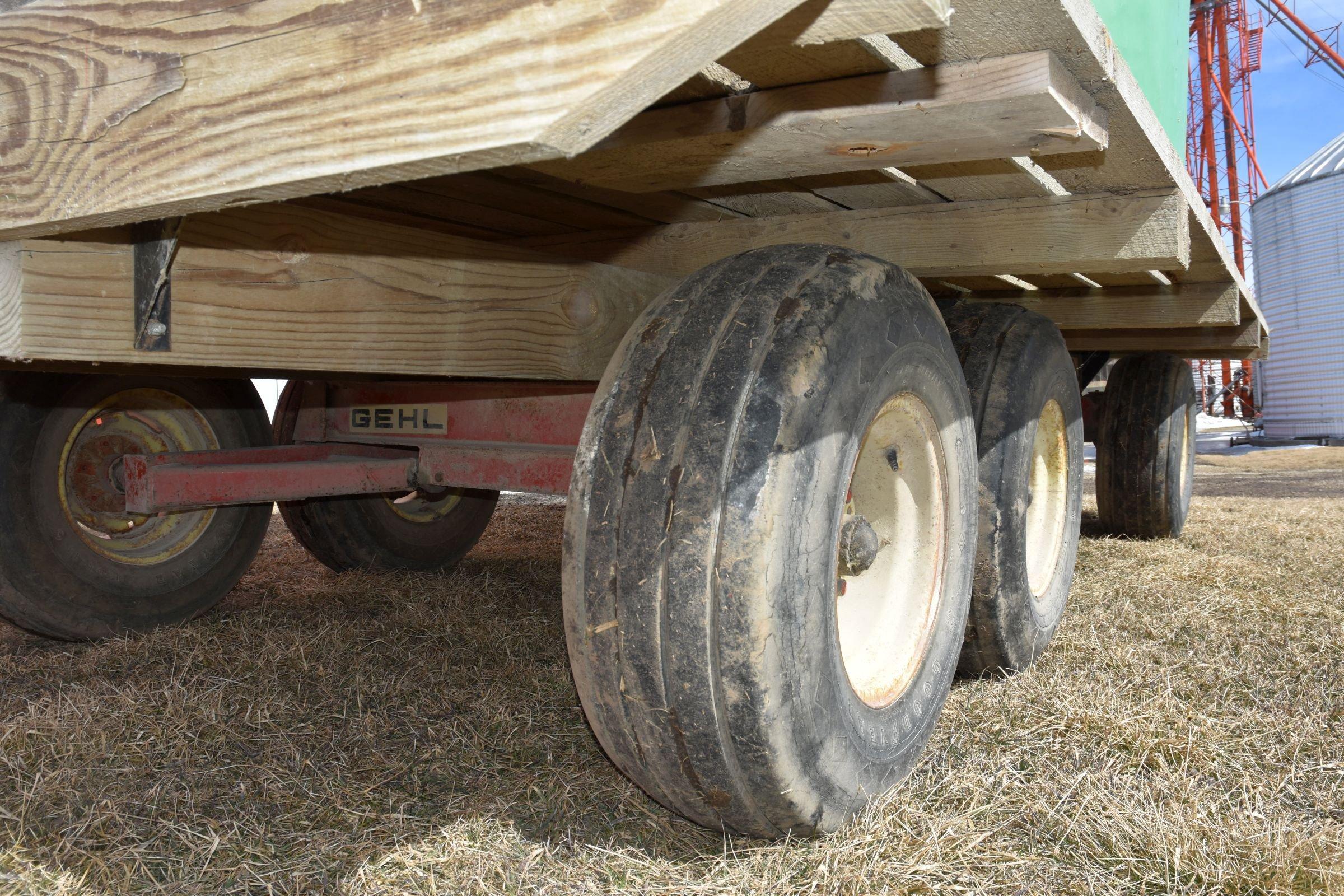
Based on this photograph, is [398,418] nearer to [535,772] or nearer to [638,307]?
[638,307]

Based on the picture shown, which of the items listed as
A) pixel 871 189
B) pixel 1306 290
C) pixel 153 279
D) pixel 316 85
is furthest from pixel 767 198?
pixel 1306 290

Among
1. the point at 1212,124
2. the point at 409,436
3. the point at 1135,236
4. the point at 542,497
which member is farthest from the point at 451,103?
the point at 1212,124

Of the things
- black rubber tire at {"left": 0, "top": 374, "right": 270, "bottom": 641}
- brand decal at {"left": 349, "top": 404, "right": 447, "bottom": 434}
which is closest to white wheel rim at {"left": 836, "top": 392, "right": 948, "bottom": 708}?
brand decal at {"left": 349, "top": 404, "right": 447, "bottom": 434}

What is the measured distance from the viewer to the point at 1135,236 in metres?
2.23

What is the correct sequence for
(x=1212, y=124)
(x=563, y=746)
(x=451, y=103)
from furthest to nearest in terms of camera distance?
(x=1212, y=124)
(x=563, y=746)
(x=451, y=103)

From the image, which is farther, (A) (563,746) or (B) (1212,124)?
(B) (1212,124)

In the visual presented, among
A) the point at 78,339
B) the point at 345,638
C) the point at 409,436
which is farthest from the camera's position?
the point at 409,436

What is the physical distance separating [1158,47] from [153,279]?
7.42 feet

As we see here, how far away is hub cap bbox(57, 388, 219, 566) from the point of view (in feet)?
9.43

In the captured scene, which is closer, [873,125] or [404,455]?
[873,125]

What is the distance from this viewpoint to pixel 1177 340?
4.91 metres

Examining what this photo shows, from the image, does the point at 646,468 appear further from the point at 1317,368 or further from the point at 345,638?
the point at 1317,368

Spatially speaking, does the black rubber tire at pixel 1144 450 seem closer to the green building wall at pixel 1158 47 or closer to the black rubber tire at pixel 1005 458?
the green building wall at pixel 1158 47

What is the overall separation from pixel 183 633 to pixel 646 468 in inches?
79.5
